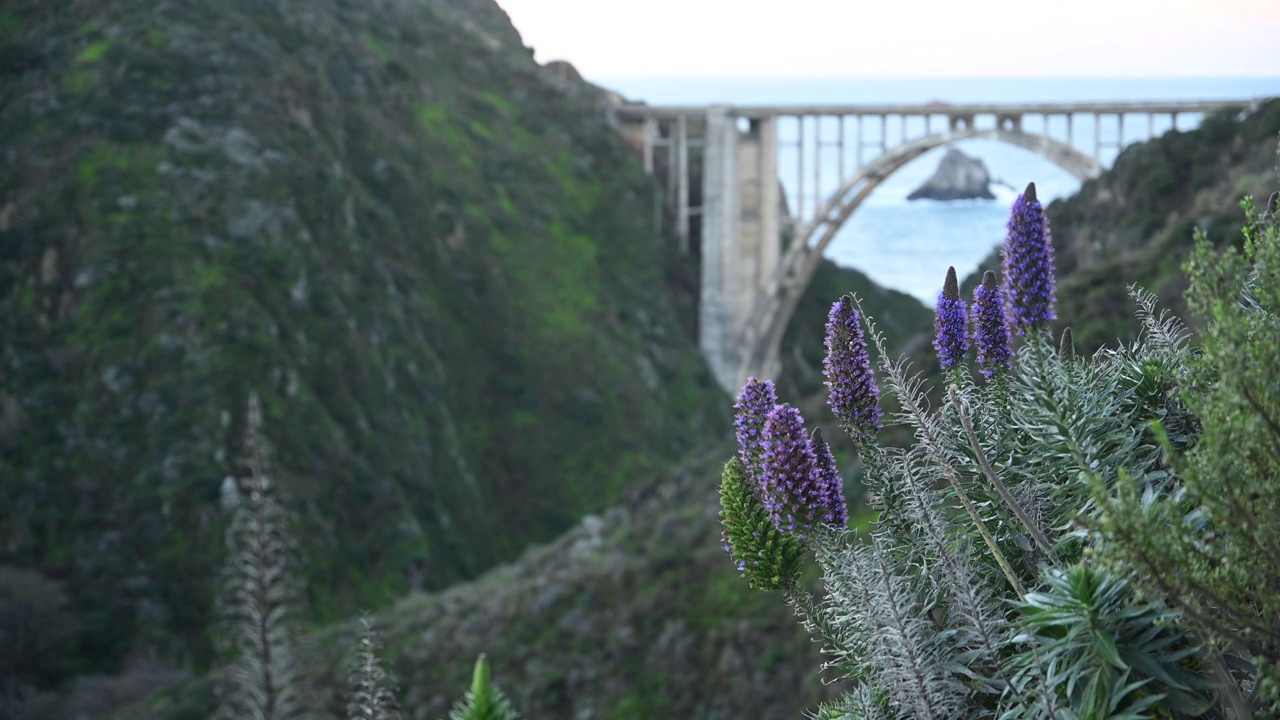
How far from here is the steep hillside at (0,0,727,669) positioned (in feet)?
133

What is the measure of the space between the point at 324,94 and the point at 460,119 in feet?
44.0

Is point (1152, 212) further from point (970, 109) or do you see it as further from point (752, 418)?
point (752, 418)

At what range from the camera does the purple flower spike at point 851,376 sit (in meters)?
6.04

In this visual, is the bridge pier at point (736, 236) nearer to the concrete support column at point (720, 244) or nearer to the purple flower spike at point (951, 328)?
the concrete support column at point (720, 244)

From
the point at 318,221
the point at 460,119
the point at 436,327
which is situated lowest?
the point at 436,327

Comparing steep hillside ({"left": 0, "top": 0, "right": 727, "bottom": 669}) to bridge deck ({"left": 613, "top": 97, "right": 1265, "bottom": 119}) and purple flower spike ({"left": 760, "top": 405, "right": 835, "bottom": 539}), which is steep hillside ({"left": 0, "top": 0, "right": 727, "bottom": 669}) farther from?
purple flower spike ({"left": 760, "top": 405, "right": 835, "bottom": 539})

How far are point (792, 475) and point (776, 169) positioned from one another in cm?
6991

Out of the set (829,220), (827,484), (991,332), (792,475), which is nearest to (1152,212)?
(829,220)

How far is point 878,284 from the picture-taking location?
9756 cm

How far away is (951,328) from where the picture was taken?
6.46m

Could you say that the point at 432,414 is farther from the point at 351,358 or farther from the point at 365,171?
the point at 365,171

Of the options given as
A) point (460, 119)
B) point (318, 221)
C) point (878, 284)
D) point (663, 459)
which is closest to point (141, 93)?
point (318, 221)

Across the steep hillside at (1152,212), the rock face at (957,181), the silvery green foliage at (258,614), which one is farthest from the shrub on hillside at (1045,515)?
the rock face at (957,181)

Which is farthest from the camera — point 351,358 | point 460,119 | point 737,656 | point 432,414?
point 460,119
